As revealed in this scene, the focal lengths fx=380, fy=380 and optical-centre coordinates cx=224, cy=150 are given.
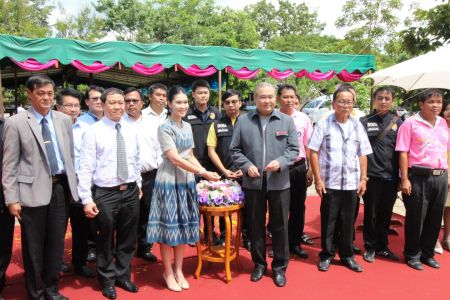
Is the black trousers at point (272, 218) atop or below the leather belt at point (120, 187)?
below

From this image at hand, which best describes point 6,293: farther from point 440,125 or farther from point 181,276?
point 440,125

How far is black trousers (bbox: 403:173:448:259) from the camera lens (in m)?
3.58

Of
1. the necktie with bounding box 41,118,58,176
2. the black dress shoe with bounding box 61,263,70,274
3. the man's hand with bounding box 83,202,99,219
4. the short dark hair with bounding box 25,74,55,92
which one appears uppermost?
the short dark hair with bounding box 25,74,55,92

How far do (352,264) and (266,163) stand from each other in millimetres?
1336

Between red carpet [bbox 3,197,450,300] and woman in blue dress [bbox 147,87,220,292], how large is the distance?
26 cm

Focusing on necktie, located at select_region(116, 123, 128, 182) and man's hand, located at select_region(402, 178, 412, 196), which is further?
man's hand, located at select_region(402, 178, 412, 196)

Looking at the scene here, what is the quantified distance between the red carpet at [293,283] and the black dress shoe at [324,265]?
53 mm

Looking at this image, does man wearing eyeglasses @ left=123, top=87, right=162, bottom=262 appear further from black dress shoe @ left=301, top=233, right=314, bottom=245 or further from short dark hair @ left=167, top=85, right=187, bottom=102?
black dress shoe @ left=301, top=233, right=314, bottom=245

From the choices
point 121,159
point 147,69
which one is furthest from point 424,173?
point 147,69

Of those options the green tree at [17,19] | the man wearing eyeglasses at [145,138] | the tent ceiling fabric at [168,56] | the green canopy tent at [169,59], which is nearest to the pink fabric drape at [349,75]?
the green canopy tent at [169,59]

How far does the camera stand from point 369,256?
3.81 m

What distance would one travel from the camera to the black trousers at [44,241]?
2707 millimetres

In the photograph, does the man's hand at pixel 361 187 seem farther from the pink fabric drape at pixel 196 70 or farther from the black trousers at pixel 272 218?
the pink fabric drape at pixel 196 70

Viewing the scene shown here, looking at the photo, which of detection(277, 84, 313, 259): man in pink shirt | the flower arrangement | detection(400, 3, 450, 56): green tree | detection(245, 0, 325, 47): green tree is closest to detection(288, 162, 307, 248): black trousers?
detection(277, 84, 313, 259): man in pink shirt
